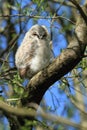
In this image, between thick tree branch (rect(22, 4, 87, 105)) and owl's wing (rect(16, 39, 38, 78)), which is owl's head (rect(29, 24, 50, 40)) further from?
thick tree branch (rect(22, 4, 87, 105))

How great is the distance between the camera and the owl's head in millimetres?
5727

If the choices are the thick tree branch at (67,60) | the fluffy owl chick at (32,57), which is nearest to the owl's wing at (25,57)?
the fluffy owl chick at (32,57)

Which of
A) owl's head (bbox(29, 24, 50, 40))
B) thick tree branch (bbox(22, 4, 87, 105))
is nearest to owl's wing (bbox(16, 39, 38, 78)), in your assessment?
owl's head (bbox(29, 24, 50, 40))

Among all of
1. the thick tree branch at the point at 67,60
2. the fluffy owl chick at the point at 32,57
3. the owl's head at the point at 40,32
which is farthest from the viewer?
the owl's head at the point at 40,32

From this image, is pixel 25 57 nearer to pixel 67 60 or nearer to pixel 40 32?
pixel 40 32

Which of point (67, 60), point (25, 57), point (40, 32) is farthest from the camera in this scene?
point (40, 32)

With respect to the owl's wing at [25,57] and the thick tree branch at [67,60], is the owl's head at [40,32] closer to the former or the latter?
the owl's wing at [25,57]

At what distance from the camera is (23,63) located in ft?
17.7

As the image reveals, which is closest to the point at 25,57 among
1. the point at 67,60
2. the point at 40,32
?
the point at 40,32

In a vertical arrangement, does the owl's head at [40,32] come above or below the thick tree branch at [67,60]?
above

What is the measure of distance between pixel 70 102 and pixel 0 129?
3.29 feet

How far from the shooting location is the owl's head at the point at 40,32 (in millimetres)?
5727

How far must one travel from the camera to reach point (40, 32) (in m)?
5.82

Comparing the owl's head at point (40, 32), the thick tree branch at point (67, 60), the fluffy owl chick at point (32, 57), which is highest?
the owl's head at point (40, 32)
